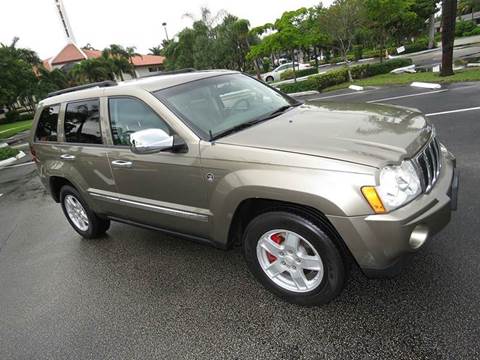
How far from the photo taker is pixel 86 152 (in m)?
3.78

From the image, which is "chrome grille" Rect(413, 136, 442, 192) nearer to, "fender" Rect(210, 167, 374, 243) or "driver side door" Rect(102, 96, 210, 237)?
"fender" Rect(210, 167, 374, 243)

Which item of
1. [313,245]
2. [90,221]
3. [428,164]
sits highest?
[428,164]

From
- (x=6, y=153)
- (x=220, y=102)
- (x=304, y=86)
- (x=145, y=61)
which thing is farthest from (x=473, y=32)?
(x=145, y=61)

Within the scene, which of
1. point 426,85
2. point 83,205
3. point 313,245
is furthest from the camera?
point 426,85

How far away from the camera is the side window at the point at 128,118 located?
3123mm

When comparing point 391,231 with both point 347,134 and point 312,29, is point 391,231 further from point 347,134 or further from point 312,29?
point 312,29

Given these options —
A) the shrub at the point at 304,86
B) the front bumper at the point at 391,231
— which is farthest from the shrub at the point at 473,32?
the front bumper at the point at 391,231

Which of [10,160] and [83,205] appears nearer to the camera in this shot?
[83,205]

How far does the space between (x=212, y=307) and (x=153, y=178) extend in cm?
120

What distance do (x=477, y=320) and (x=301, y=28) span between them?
1781 centimetres

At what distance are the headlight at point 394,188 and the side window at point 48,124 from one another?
3626 mm

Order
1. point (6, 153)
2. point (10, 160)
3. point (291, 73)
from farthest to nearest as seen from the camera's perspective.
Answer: point (291, 73) < point (6, 153) < point (10, 160)

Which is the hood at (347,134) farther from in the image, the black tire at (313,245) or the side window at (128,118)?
the side window at (128,118)

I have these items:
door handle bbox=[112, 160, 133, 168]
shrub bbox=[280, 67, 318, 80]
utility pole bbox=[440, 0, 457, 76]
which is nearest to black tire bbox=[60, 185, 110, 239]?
door handle bbox=[112, 160, 133, 168]
